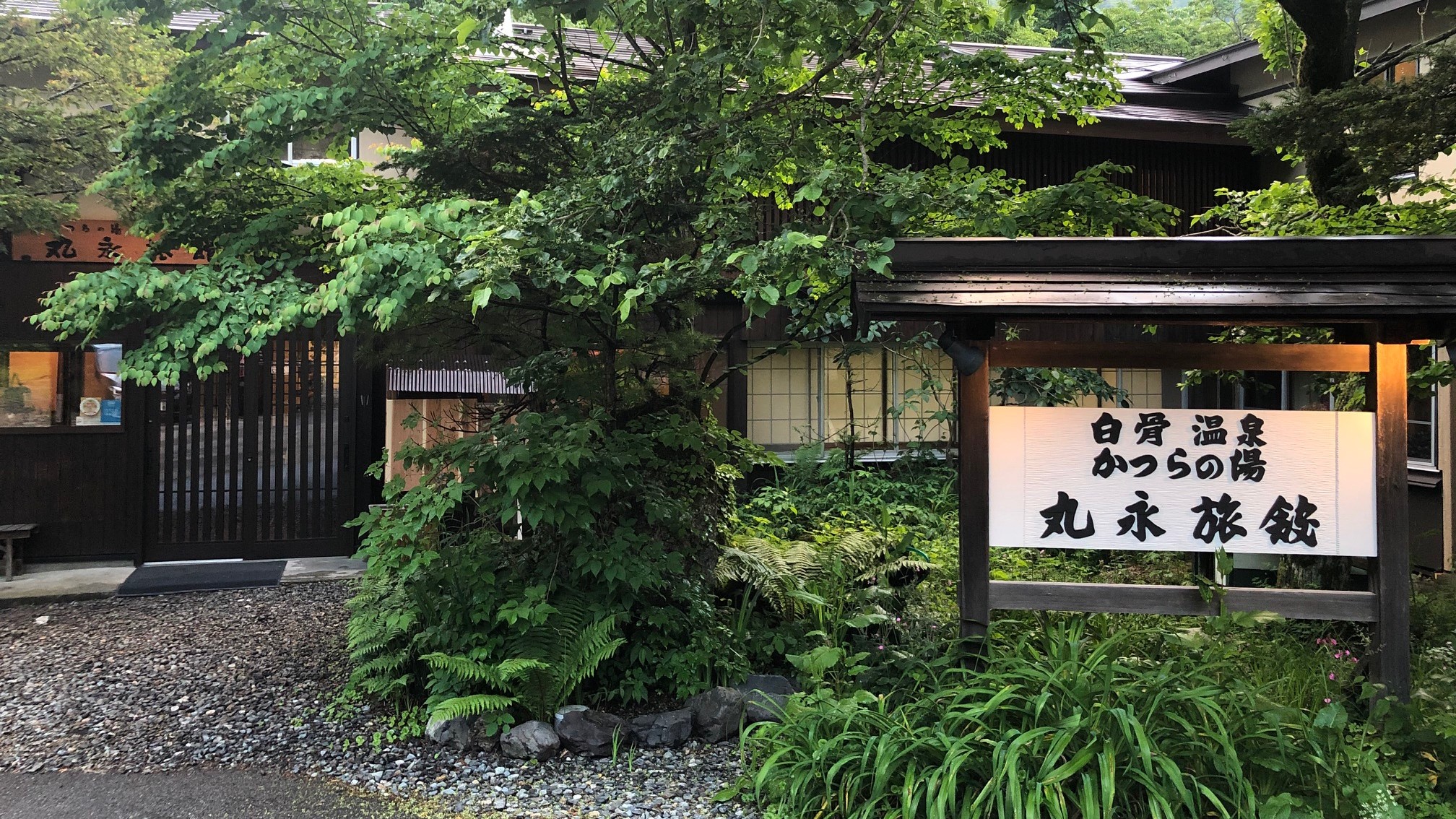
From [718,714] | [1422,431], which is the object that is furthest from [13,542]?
[1422,431]

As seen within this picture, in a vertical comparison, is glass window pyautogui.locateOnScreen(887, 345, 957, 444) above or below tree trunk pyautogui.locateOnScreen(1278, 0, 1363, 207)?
below

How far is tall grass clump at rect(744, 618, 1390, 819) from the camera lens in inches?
144

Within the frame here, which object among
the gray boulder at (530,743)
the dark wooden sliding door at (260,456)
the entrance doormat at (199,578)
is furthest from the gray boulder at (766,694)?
the dark wooden sliding door at (260,456)

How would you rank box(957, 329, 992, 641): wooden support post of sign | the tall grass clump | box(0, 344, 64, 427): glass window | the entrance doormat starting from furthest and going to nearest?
box(0, 344, 64, 427): glass window, the entrance doormat, box(957, 329, 992, 641): wooden support post of sign, the tall grass clump

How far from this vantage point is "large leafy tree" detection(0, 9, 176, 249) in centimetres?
791

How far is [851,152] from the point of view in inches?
237

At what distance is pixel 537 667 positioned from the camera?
16.5ft

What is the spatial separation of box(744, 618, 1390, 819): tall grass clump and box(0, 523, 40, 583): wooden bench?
351 inches

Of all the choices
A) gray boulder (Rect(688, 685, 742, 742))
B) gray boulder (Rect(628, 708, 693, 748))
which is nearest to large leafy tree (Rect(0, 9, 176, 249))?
gray boulder (Rect(628, 708, 693, 748))

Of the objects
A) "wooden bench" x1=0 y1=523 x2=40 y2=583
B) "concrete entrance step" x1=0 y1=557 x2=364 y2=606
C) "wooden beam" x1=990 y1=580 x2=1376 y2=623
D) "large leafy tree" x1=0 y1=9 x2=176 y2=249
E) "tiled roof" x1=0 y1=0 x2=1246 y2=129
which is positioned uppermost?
"tiled roof" x1=0 y1=0 x2=1246 y2=129

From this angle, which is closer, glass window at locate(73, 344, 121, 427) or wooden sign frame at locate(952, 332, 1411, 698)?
wooden sign frame at locate(952, 332, 1411, 698)

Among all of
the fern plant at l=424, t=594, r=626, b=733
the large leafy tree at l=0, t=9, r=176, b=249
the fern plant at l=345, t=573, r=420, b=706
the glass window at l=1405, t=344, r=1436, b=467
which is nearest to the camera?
the fern plant at l=424, t=594, r=626, b=733

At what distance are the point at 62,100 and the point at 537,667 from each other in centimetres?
826

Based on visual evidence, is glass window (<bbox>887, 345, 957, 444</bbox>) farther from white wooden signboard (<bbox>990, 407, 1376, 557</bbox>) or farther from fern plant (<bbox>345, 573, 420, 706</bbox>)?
fern plant (<bbox>345, 573, 420, 706</bbox>)
